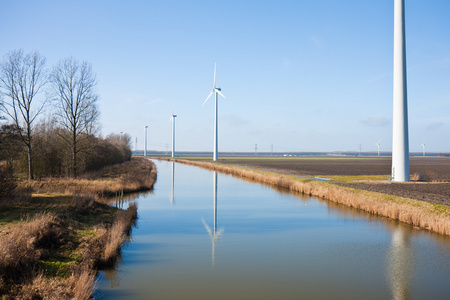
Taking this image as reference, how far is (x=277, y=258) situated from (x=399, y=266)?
3866 mm

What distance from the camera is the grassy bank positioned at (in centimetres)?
825

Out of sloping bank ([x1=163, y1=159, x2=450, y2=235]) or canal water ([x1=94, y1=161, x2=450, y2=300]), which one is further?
sloping bank ([x1=163, y1=159, x2=450, y2=235])

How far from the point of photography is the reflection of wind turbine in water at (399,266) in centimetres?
1005

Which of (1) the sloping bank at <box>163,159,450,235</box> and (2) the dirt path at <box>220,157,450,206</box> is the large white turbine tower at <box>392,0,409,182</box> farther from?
(1) the sloping bank at <box>163,159,450,235</box>

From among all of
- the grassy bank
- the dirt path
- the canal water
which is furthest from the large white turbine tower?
the grassy bank

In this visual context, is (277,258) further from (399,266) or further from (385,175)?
(385,175)

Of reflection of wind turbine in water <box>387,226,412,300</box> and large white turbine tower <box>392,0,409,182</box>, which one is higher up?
large white turbine tower <box>392,0,409,182</box>

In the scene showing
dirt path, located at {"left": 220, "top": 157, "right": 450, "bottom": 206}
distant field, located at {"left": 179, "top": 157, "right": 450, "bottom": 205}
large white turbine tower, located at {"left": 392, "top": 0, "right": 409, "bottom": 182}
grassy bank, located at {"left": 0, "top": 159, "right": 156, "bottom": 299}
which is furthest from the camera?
large white turbine tower, located at {"left": 392, "top": 0, "right": 409, "bottom": 182}

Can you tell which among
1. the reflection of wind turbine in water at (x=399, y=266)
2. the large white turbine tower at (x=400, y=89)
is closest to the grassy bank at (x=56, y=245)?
the reflection of wind turbine in water at (x=399, y=266)

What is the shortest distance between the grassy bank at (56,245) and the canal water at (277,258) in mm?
793

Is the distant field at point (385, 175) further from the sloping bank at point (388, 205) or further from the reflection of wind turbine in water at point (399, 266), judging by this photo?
the reflection of wind turbine in water at point (399, 266)

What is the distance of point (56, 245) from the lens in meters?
11.8

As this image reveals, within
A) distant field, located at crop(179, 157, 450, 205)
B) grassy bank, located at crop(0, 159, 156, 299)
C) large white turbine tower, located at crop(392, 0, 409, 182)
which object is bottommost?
grassy bank, located at crop(0, 159, 156, 299)

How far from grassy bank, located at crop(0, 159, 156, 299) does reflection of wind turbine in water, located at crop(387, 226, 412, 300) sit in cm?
776
